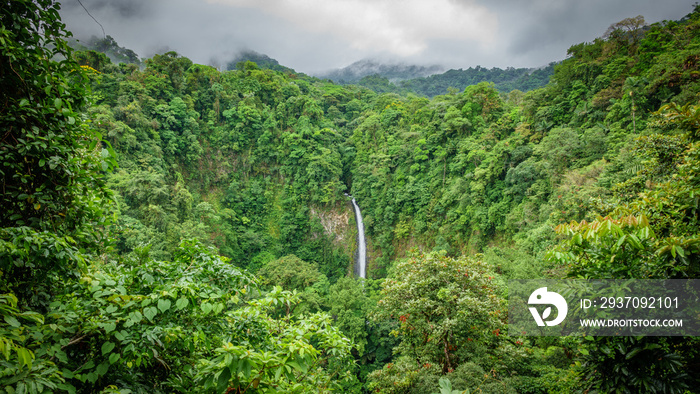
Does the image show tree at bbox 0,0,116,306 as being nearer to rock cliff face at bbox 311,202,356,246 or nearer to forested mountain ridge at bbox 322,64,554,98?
rock cliff face at bbox 311,202,356,246

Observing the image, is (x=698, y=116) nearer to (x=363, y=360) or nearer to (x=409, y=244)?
(x=363, y=360)

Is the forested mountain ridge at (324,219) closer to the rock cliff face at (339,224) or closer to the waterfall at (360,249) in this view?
the rock cliff face at (339,224)

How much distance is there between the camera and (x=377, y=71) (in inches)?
3674

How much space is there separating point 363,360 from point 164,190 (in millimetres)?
13373

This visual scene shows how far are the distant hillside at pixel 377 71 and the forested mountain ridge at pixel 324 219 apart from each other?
57.2m

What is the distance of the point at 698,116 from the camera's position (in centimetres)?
251

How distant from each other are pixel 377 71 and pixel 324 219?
79949 mm

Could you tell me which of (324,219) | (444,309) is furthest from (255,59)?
(444,309)

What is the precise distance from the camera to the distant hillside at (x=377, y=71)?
8538 cm

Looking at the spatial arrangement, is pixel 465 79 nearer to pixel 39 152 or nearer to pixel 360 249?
pixel 360 249

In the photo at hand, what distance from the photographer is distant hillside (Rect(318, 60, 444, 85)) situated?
85375 mm

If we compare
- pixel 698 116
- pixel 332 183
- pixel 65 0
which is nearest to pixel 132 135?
pixel 332 183

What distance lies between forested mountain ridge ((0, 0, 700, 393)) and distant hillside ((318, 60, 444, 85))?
188ft

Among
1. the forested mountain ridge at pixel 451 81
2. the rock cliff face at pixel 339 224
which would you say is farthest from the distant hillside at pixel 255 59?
the rock cliff face at pixel 339 224
